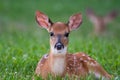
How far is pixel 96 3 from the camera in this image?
24.2 meters

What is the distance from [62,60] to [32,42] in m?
3.92

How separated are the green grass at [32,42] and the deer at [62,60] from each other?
28 centimetres

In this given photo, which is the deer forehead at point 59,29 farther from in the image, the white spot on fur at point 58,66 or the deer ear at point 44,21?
the white spot on fur at point 58,66

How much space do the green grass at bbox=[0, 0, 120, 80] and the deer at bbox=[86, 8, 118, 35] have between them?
0.24m

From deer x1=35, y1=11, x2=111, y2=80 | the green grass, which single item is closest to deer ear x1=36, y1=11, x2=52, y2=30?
deer x1=35, y1=11, x2=111, y2=80

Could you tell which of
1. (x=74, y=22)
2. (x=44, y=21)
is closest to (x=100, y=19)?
(x=74, y=22)

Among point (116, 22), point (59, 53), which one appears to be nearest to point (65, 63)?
point (59, 53)

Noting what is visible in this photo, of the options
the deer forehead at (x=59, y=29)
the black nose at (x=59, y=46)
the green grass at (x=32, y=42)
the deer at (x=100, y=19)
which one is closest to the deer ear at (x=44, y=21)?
the deer forehead at (x=59, y=29)

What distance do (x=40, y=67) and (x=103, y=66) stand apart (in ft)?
4.85

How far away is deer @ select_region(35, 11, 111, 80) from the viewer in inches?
336

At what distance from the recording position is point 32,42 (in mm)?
12422

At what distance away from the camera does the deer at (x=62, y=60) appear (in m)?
8.53

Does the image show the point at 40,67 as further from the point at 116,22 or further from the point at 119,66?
the point at 116,22

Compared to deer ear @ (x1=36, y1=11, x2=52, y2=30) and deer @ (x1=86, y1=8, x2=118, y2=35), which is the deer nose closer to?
deer ear @ (x1=36, y1=11, x2=52, y2=30)
